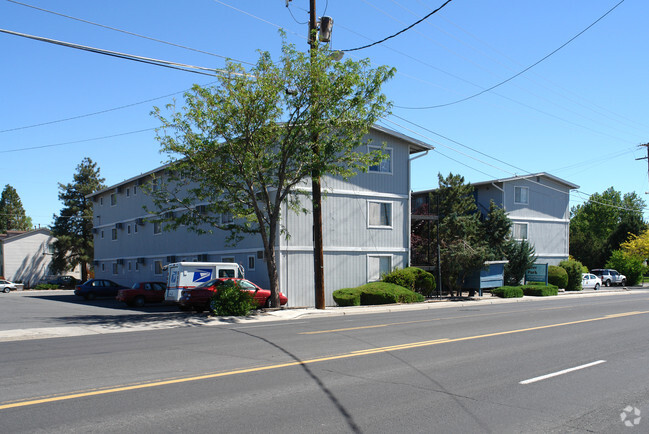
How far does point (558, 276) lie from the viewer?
138 feet

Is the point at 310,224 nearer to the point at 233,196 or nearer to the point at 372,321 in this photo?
the point at 233,196

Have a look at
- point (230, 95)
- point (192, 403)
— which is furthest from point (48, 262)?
point (192, 403)

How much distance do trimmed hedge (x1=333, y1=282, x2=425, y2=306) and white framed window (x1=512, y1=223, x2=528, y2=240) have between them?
58.2 feet

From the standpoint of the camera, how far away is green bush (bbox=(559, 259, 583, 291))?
43625 mm

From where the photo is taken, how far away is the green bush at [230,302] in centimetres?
2162

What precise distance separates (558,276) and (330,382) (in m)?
38.0

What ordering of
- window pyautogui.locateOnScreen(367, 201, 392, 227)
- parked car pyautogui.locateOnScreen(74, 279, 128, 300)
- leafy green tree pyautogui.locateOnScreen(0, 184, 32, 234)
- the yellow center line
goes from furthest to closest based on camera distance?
leafy green tree pyautogui.locateOnScreen(0, 184, 32, 234)
parked car pyautogui.locateOnScreen(74, 279, 128, 300)
window pyautogui.locateOnScreen(367, 201, 392, 227)
the yellow center line

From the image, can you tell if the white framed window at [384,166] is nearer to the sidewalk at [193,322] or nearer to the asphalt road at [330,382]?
the sidewalk at [193,322]

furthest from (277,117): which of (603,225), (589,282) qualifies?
(603,225)

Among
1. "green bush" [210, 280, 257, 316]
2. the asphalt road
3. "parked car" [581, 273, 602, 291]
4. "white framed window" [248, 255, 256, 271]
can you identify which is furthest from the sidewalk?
"parked car" [581, 273, 602, 291]

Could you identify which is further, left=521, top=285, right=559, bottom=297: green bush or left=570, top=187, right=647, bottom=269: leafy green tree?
left=570, top=187, right=647, bottom=269: leafy green tree

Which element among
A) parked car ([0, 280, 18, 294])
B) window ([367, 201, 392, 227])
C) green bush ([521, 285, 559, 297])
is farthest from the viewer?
parked car ([0, 280, 18, 294])

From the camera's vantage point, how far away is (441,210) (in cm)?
3762

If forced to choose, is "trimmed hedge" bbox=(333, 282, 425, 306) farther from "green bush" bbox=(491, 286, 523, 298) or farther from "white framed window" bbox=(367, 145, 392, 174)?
"green bush" bbox=(491, 286, 523, 298)
